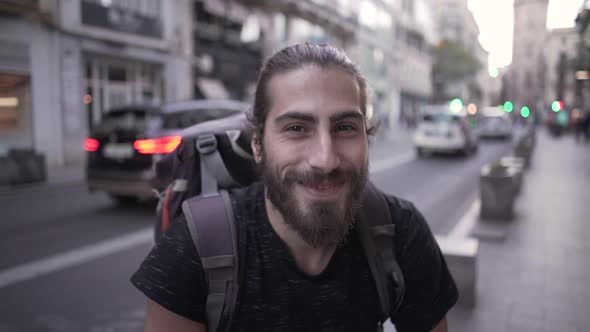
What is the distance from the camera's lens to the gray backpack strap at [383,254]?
62.4 inches

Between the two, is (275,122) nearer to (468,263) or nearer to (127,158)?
(468,263)

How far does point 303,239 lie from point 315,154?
28cm

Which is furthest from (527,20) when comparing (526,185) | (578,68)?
(526,185)

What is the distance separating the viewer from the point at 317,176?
151 cm

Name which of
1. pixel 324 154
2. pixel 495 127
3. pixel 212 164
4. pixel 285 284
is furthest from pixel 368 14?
pixel 285 284

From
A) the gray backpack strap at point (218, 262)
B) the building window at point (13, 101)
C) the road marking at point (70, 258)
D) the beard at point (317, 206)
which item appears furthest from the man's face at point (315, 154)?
the building window at point (13, 101)

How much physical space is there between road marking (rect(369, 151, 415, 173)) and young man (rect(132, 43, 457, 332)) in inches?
452

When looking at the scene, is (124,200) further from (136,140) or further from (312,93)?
(312,93)

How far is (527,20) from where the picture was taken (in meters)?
92.4

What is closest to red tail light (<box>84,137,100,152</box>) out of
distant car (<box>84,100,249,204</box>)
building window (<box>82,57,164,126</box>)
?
distant car (<box>84,100,249,204</box>)

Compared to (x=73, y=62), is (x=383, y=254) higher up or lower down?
lower down

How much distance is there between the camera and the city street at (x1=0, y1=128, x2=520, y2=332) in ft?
12.2

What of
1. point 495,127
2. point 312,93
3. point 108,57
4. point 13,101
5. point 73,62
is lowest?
point 495,127

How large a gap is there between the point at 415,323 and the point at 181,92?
19513 millimetres
